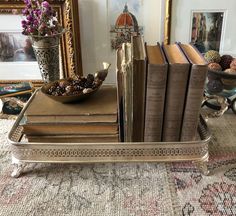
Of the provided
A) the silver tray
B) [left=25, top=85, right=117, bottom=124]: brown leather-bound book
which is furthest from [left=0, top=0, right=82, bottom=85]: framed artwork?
the silver tray

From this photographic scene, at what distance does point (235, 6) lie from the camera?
104 cm

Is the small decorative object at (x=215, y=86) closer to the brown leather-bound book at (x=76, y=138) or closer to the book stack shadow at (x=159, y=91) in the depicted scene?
the book stack shadow at (x=159, y=91)

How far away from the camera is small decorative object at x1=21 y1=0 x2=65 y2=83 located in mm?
933

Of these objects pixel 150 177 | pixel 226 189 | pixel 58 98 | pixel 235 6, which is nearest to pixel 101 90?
Answer: pixel 58 98

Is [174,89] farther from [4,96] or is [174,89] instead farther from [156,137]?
[4,96]

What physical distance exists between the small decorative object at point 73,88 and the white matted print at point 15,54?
0.48 m

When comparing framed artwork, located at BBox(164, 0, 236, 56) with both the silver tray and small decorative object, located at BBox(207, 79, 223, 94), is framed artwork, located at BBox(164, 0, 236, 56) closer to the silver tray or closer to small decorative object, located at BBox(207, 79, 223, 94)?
small decorative object, located at BBox(207, 79, 223, 94)

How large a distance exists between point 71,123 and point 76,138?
0.04 meters

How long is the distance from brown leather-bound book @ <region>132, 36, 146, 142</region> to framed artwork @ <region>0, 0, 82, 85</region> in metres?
0.48

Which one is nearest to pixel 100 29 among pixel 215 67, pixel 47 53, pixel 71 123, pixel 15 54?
pixel 47 53

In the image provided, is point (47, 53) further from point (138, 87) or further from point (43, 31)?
point (138, 87)

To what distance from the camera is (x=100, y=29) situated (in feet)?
3.64

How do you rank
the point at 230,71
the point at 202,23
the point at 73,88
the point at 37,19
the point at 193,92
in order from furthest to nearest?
the point at 202,23 < the point at 37,19 < the point at 230,71 < the point at 73,88 < the point at 193,92

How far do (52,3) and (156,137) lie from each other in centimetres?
67
